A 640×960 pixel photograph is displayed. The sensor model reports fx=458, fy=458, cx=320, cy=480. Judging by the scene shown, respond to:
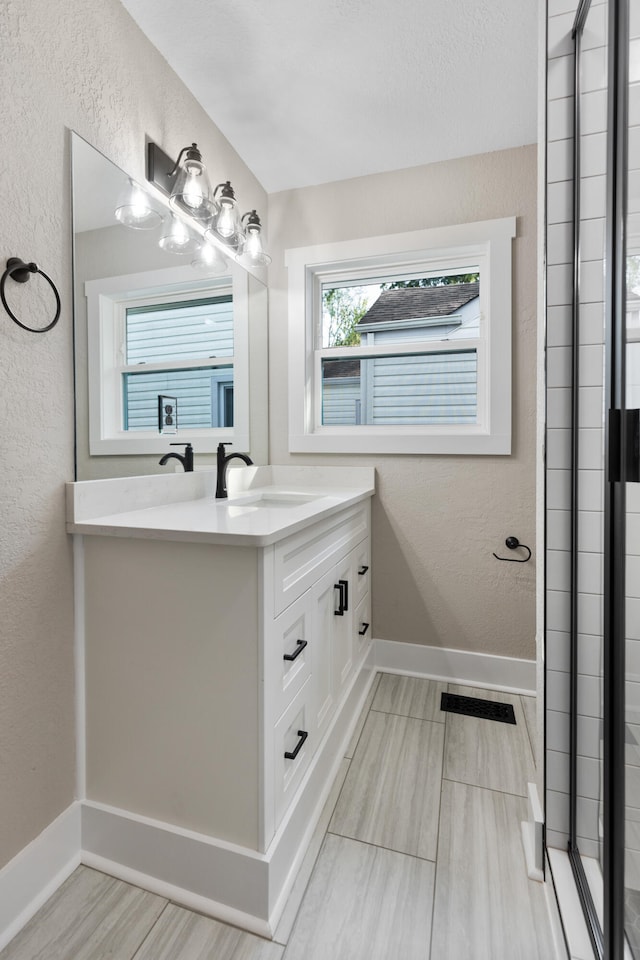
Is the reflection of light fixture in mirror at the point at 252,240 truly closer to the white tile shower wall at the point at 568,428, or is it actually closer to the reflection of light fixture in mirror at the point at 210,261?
the reflection of light fixture in mirror at the point at 210,261

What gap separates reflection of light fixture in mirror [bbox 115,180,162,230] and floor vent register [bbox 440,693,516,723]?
221 cm

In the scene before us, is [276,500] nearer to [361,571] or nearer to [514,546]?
[361,571]

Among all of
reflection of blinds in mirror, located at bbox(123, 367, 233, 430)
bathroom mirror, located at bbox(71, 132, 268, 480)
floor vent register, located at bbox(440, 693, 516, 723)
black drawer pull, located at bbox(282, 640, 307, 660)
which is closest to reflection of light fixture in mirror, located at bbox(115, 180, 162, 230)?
bathroom mirror, located at bbox(71, 132, 268, 480)

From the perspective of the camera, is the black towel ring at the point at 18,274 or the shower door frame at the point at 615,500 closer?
the shower door frame at the point at 615,500

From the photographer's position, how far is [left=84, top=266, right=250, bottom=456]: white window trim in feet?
4.47

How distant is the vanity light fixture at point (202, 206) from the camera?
5.26 ft

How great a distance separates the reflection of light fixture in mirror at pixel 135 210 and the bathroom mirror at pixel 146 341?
1 centimetres

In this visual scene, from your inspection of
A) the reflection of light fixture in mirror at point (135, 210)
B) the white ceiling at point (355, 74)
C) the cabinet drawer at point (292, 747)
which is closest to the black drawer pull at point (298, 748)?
the cabinet drawer at point (292, 747)

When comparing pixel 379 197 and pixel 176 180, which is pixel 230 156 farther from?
pixel 379 197

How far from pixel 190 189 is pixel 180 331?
1.63 feet

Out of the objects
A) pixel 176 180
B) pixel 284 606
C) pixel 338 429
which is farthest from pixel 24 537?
pixel 338 429

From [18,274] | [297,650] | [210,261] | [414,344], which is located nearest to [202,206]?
[210,261]

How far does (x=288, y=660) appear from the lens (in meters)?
1.20

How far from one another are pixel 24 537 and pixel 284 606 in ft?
2.19
